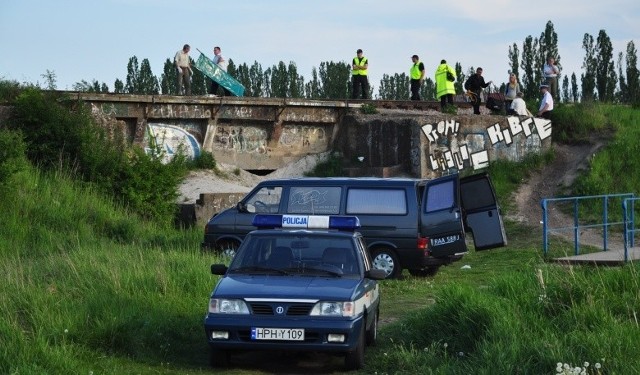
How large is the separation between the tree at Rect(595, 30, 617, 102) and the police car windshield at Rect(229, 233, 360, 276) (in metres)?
34.0

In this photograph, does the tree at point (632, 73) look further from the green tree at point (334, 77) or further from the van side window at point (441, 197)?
the van side window at point (441, 197)

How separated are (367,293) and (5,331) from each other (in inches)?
149

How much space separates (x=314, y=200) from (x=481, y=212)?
10.3ft

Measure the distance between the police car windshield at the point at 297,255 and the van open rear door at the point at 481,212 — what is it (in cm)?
820

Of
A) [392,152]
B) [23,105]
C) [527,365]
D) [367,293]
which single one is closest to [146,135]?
[23,105]

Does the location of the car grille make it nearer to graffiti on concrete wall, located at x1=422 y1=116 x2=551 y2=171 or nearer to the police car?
the police car

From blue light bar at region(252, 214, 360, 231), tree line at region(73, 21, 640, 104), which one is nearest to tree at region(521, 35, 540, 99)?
tree line at region(73, 21, 640, 104)

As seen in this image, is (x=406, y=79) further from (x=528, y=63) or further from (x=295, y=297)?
(x=295, y=297)

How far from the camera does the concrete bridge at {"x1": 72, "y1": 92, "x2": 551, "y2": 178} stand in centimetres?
3050

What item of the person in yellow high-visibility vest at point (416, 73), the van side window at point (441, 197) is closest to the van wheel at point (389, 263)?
the van side window at point (441, 197)

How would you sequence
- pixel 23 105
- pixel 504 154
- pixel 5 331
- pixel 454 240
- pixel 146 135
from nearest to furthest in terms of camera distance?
pixel 5 331 → pixel 454 240 → pixel 23 105 → pixel 146 135 → pixel 504 154

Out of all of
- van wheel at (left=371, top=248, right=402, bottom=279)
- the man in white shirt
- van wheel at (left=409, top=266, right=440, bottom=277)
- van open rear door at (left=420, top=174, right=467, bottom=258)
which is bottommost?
van wheel at (left=409, top=266, right=440, bottom=277)

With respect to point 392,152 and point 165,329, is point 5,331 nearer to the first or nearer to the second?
point 165,329

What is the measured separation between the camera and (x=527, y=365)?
32.8 ft
